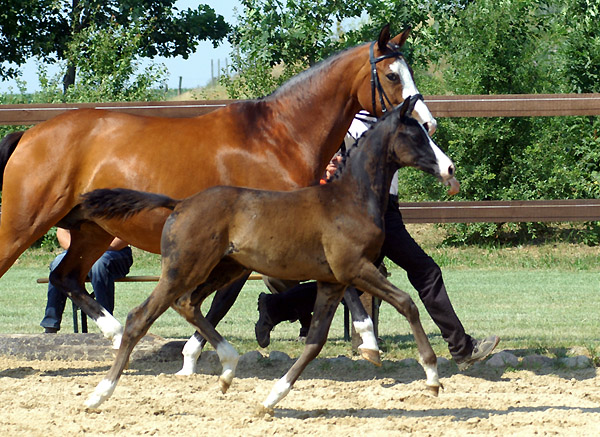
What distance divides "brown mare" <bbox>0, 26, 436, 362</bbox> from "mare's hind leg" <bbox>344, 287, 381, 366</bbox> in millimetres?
770

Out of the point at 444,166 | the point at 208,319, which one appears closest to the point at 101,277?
the point at 208,319

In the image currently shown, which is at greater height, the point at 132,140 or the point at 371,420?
the point at 132,140

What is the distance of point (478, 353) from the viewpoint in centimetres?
562

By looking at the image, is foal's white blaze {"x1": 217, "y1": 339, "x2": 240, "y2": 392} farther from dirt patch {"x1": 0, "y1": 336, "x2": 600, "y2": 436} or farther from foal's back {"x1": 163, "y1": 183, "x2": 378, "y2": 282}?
foal's back {"x1": 163, "y1": 183, "x2": 378, "y2": 282}

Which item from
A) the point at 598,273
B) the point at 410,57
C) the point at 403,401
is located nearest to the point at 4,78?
the point at 410,57

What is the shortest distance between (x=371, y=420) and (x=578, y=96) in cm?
383

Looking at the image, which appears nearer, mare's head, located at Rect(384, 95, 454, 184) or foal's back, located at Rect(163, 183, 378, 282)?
foal's back, located at Rect(163, 183, 378, 282)

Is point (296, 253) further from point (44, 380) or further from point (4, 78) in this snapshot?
point (4, 78)

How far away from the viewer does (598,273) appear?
42.5 ft

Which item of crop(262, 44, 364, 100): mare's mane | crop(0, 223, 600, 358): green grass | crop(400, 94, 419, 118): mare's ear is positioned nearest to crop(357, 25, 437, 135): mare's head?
crop(262, 44, 364, 100): mare's mane

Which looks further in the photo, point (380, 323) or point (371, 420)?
point (380, 323)

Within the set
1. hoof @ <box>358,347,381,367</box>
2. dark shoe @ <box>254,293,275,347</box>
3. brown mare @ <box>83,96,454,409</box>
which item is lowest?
dark shoe @ <box>254,293,275,347</box>

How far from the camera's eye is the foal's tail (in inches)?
179

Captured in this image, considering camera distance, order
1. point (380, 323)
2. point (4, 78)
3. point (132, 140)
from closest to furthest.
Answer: point (132, 140) → point (380, 323) → point (4, 78)
